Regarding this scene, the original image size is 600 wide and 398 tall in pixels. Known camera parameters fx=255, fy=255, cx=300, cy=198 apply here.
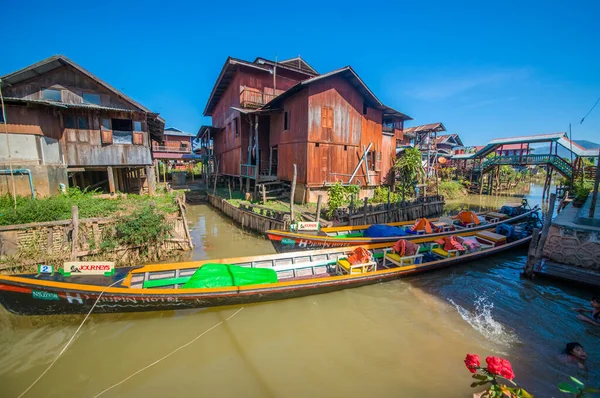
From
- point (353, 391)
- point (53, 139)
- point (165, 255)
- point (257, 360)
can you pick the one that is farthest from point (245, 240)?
point (53, 139)

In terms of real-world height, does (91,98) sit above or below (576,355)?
above

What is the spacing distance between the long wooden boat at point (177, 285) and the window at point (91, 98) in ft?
35.3

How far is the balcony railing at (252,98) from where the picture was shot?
18.9 m

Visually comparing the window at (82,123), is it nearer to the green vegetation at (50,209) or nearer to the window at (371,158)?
the green vegetation at (50,209)

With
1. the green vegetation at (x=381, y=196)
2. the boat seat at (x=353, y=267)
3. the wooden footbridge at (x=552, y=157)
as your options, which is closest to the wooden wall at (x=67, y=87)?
the boat seat at (x=353, y=267)

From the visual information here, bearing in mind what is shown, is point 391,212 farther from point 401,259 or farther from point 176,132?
point 176,132

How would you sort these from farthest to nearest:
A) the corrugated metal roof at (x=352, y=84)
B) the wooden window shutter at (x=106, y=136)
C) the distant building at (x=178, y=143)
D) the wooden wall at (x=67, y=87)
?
1. the distant building at (x=178, y=143)
2. the corrugated metal roof at (x=352, y=84)
3. the wooden window shutter at (x=106, y=136)
4. the wooden wall at (x=67, y=87)

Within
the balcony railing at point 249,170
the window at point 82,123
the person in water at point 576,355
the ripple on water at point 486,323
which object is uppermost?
the window at point 82,123

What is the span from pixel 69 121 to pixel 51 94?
130 cm

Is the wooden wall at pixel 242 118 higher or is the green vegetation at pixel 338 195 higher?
the wooden wall at pixel 242 118

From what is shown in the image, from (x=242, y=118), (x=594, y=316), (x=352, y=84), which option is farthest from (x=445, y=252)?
(x=242, y=118)

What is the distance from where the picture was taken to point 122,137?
545 inches

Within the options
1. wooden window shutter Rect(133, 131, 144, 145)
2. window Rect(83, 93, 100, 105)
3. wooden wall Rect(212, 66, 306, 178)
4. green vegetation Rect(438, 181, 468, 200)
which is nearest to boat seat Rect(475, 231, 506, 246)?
wooden wall Rect(212, 66, 306, 178)

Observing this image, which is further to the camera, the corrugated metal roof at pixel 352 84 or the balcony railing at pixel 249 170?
the balcony railing at pixel 249 170
